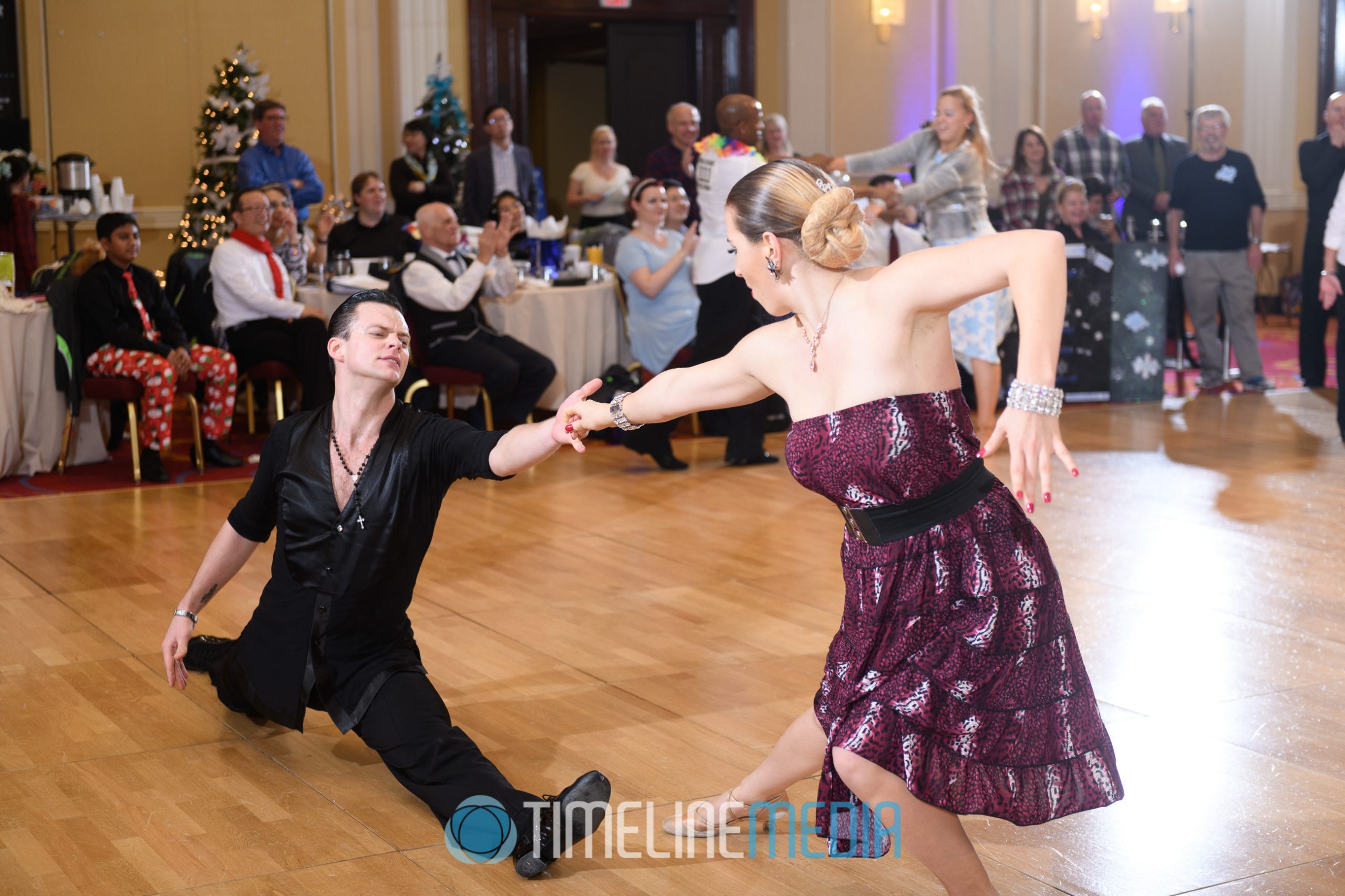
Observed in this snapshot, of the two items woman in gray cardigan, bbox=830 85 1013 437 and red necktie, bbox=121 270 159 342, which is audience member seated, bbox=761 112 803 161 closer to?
woman in gray cardigan, bbox=830 85 1013 437

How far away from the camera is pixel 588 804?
7.72 feet

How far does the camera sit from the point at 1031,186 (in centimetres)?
862

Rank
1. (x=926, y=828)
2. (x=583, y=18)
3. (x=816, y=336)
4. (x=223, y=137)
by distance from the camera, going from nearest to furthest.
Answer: (x=926, y=828) < (x=816, y=336) < (x=223, y=137) < (x=583, y=18)

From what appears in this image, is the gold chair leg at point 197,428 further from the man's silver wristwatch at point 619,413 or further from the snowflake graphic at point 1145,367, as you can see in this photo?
the snowflake graphic at point 1145,367

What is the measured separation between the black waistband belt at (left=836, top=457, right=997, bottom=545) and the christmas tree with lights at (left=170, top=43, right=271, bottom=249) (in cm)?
730

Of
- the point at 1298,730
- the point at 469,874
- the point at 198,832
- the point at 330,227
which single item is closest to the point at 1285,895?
the point at 1298,730

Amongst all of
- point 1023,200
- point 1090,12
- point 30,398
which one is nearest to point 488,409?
point 30,398

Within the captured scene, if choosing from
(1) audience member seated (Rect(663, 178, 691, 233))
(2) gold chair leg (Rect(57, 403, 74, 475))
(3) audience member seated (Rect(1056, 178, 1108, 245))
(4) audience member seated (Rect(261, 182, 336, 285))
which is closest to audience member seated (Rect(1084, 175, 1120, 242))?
(3) audience member seated (Rect(1056, 178, 1108, 245))

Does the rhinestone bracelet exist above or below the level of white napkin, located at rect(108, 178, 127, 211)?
below

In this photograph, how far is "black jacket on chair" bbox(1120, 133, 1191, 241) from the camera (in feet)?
33.0

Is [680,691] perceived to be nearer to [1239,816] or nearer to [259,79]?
[1239,816]

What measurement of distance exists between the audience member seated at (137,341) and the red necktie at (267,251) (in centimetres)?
48

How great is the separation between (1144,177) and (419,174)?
5.11 m

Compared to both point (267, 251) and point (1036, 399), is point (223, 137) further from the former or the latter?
point (1036, 399)
